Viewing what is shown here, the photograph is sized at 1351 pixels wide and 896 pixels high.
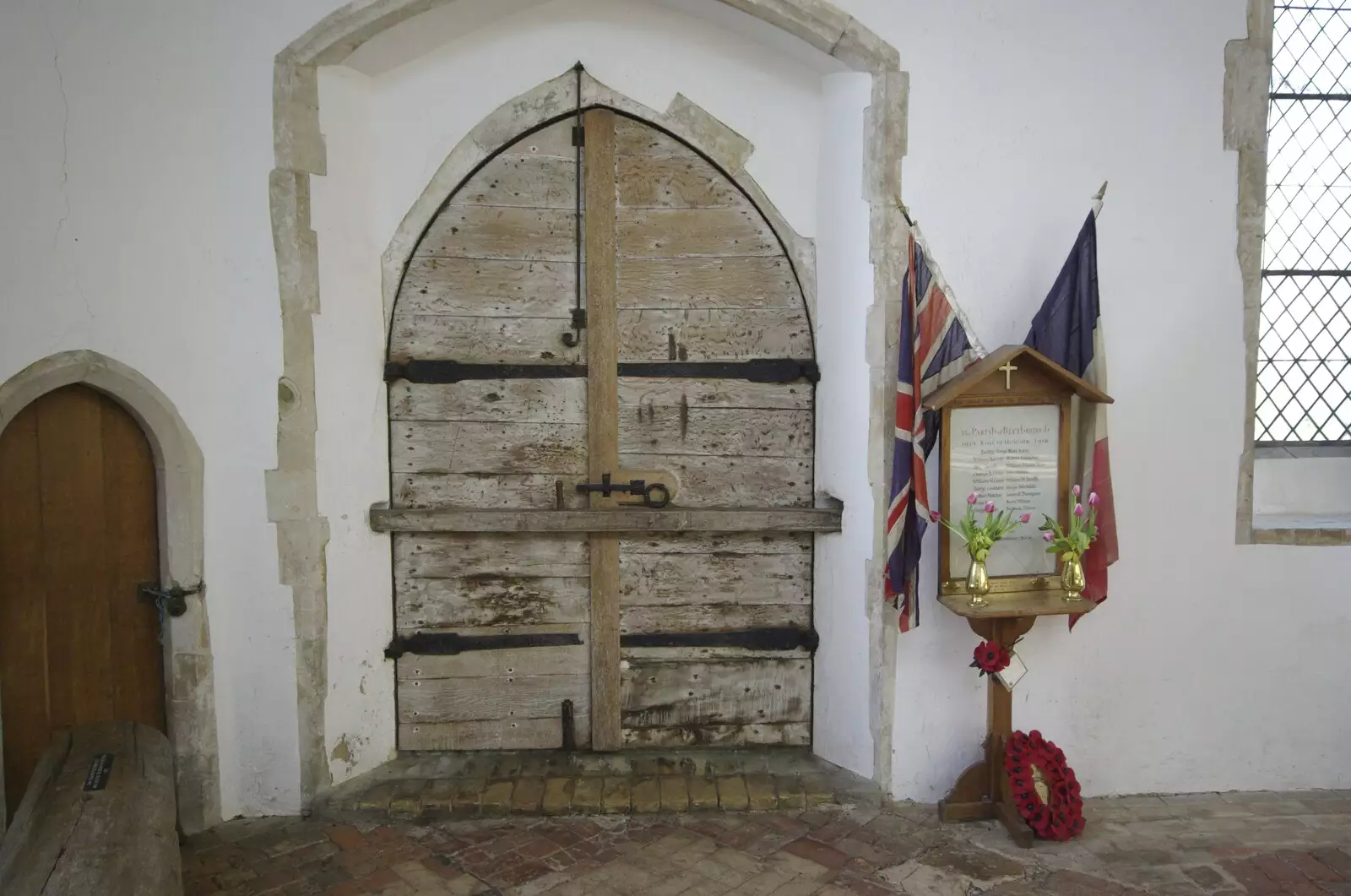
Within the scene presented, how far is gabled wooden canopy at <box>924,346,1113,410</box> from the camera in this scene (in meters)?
3.69

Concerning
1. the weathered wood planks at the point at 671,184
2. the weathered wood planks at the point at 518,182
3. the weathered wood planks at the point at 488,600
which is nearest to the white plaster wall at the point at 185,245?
the weathered wood planks at the point at 488,600

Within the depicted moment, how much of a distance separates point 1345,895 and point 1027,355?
2309mm

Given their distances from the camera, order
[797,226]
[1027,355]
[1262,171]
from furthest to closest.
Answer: [797,226]
[1262,171]
[1027,355]

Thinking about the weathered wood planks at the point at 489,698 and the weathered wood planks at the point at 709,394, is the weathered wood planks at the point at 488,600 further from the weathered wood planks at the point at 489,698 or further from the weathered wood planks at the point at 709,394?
the weathered wood planks at the point at 709,394

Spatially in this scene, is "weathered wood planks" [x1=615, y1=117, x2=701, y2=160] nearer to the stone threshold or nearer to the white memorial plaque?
the white memorial plaque

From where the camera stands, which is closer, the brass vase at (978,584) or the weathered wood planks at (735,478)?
the brass vase at (978,584)

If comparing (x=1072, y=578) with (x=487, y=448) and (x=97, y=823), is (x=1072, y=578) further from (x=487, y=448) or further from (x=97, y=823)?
(x=97, y=823)

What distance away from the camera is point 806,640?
4512 millimetres

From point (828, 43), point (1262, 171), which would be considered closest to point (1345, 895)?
point (1262, 171)

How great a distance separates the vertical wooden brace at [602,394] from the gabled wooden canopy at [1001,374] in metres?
1.50

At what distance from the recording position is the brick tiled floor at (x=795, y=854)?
3.53 meters

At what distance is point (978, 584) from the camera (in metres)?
3.79

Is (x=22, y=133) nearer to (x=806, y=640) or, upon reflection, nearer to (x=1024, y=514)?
(x=806, y=640)

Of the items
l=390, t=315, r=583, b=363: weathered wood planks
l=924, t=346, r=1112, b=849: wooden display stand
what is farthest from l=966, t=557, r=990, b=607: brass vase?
l=390, t=315, r=583, b=363: weathered wood planks
